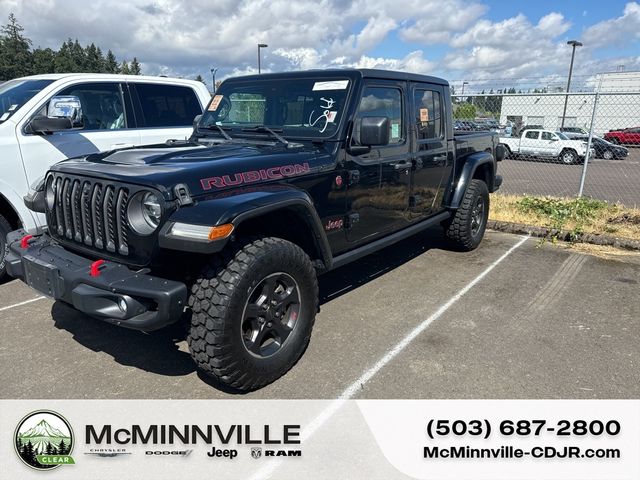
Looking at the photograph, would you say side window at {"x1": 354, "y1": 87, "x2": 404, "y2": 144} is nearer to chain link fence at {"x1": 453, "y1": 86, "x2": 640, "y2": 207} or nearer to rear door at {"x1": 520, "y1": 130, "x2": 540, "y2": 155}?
chain link fence at {"x1": 453, "y1": 86, "x2": 640, "y2": 207}

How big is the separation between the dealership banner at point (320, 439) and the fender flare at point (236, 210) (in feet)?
3.37

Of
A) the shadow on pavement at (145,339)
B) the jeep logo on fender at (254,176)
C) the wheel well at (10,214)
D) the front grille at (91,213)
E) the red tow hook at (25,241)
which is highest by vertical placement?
the jeep logo on fender at (254,176)

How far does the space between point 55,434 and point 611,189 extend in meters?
13.2

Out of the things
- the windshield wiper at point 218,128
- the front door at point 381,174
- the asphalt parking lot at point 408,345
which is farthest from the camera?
the windshield wiper at point 218,128

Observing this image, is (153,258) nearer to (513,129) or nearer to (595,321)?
(595,321)

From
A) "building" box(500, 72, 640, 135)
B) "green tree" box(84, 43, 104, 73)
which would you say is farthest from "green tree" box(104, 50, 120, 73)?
Answer: "building" box(500, 72, 640, 135)

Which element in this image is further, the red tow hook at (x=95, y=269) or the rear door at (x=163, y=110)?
the rear door at (x=163, y=110)

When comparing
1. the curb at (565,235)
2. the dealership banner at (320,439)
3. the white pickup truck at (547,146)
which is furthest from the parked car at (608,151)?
the dealership banner at (320,439)

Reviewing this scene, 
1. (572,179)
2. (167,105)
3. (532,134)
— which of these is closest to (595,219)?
(167,105)

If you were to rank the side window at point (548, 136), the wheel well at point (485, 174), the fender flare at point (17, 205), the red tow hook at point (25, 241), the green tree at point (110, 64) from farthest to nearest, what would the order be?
the green tree at point (110, 64), the side window at point (548, 136), the wheel well at point (485, 174), the fender flare at point (17, 205), the red tow hook at point (25, 241)

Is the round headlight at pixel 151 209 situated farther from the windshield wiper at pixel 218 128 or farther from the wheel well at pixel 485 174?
the wheel well at pixel 485 174

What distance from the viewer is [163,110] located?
19.7 ft

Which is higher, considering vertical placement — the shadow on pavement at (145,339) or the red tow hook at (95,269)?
the red tow hook at (95,269)

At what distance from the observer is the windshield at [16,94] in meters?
4.84
